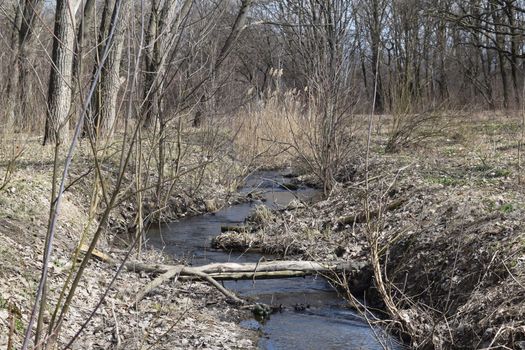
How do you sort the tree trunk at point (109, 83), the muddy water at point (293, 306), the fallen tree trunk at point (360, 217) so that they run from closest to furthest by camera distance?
1. the tree trunk at point (109, 83)
2. the muddy water at point (293, 306)
3. the fallen tree trunk at point (360, 217)

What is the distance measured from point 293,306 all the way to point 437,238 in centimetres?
153

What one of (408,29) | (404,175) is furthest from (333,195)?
(408,29)

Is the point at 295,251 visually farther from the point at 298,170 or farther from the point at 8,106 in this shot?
the point at 298,170

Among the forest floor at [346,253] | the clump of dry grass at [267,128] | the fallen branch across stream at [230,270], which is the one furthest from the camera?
the clump of dry grass at [267,128]

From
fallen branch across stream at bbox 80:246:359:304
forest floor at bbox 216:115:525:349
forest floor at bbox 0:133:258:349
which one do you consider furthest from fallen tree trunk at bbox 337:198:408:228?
forest floor at bbox 0:133:258:349

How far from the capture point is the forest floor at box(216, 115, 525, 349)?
4516 mm

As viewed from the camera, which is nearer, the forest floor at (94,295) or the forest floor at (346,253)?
the forest floor at (94,295)

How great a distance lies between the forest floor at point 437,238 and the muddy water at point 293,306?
0.35 metres

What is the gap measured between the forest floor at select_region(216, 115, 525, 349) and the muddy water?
1.15 feet

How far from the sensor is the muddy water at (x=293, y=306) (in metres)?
5.08

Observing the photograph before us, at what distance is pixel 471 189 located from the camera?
7586 mm

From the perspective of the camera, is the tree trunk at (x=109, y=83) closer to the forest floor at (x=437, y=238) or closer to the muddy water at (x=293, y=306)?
the muddy water at (x=293, y=306)

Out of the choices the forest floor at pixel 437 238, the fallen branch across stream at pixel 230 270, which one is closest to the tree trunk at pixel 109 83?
the fallen branch across stream at pixel 230 270

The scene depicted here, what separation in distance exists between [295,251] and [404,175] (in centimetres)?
253
